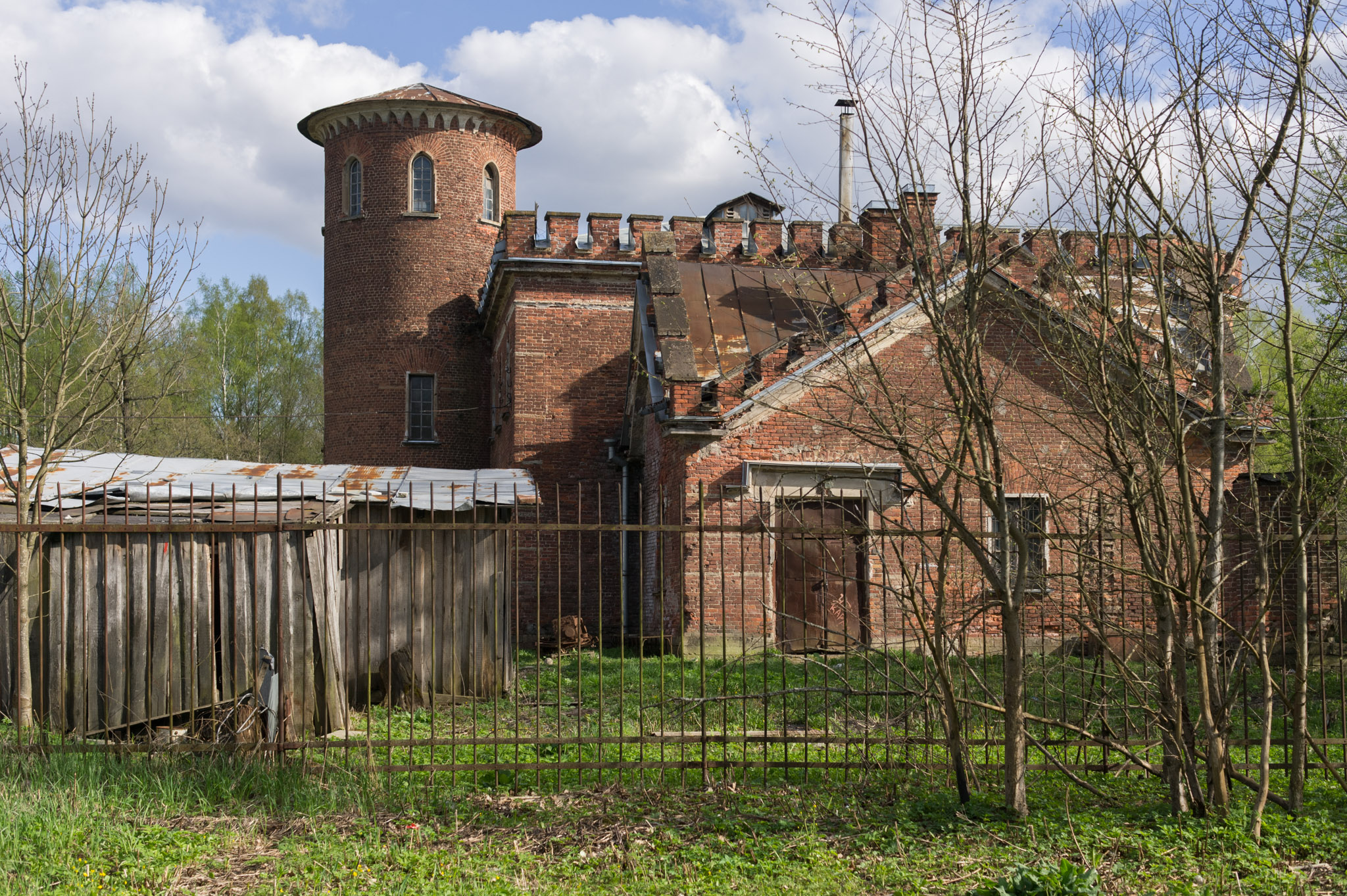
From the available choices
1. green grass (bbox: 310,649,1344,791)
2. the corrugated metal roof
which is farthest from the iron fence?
the corrugated metal roof

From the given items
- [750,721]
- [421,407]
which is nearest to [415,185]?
[421,407]

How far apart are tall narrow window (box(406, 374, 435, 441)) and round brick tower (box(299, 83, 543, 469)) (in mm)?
20

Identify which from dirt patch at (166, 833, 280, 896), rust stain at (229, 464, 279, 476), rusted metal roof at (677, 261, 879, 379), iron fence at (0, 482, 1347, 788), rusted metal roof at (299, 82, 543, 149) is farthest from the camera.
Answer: rusted metal roof at (299, 82, 543, 149)

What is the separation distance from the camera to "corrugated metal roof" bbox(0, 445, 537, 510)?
889 cm

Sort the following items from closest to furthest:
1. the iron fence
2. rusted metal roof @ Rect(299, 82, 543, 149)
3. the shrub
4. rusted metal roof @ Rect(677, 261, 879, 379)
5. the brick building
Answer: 1. the shrub
2. the iron fence
3. the brick building
4. rusted metal roof @ Rect(677, 261, 879, 379)
5. rusted metal roof @ Rect(299, 82, 543, 149)

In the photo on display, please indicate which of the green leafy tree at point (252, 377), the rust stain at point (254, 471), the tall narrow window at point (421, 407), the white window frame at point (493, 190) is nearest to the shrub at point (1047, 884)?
the rust stain at point (254, 471)

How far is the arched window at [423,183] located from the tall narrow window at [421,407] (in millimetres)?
3741

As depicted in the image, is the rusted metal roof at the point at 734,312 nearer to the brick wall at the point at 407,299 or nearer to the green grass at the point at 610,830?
the brick wall at the point at 407,299

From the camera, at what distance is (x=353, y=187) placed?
23.9m

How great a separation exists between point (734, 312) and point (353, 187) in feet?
38.4

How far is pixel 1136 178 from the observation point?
4.95 meters

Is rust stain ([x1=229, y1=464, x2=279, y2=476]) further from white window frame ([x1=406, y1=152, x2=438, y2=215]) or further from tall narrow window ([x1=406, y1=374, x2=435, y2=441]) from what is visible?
white window frame ([x1=406, y1=152, x2=438, y2=215])

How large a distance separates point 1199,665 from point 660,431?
10.2m

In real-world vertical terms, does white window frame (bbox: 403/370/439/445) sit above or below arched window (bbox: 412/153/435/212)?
below
